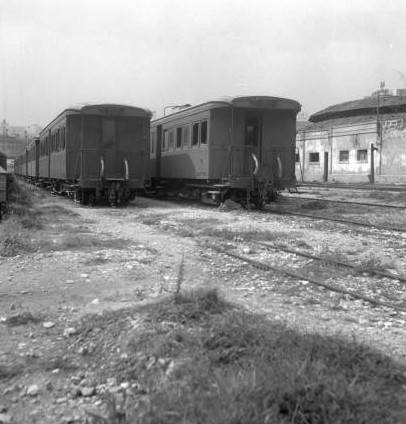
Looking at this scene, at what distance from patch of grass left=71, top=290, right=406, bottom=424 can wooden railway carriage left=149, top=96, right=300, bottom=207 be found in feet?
34.2

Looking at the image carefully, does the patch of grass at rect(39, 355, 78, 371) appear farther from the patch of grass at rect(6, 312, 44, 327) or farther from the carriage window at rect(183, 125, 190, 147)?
the carriage window at rect(183, 125, 190, 147)

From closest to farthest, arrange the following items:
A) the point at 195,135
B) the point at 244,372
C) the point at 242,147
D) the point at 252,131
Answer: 1. the point at 244,372
2. the point at 242,147
3. the point at 252,131
4. the point at 195,135

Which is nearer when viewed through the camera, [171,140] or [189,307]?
[189,307]

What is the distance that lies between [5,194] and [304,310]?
7650 mm

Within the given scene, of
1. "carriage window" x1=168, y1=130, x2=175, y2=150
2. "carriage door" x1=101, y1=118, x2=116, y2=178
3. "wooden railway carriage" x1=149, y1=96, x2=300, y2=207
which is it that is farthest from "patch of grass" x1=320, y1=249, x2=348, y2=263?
"carriage window" x1=168, y1=130, x2=175, y2=150

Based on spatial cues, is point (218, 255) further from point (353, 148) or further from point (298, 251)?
point (353, 148)

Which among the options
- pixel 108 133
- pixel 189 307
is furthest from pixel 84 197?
pixel 189 307

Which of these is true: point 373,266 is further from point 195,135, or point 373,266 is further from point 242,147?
point 195,135

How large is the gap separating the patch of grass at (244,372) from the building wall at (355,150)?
27.8m

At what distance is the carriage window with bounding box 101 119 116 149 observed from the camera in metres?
15.9

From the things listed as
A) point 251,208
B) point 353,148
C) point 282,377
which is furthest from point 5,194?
point 353,148

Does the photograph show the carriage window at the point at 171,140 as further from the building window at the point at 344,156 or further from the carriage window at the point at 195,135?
the building window at the point at 344,156

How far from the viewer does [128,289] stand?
580 cm

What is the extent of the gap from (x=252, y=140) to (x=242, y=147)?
420mm
